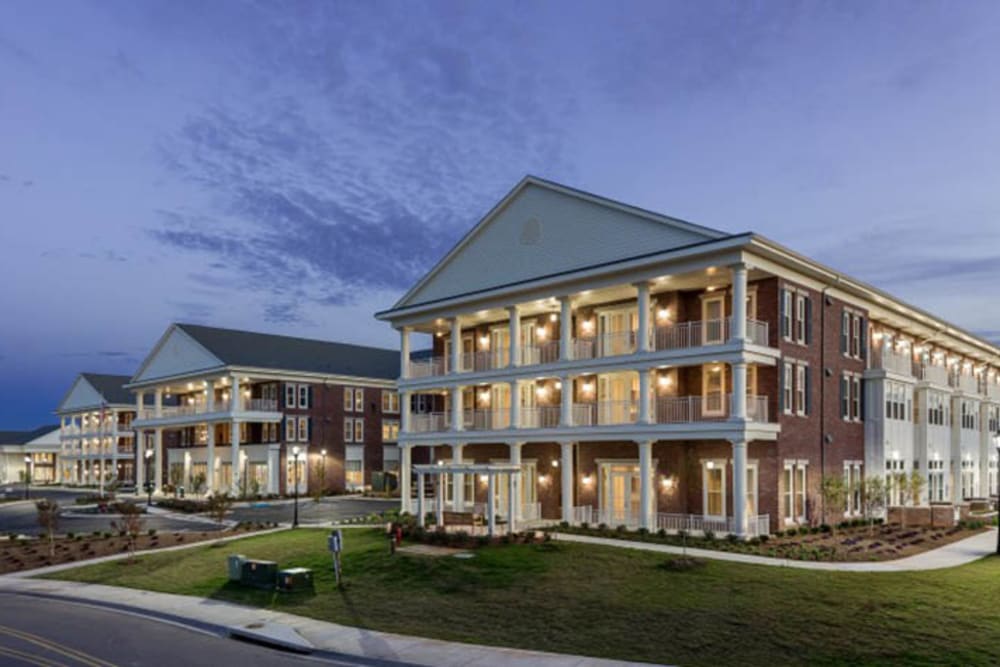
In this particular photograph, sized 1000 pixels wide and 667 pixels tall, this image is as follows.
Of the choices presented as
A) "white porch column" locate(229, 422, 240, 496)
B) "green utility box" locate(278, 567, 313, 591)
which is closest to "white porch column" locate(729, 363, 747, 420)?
"green utility box" locate(278, 567, 313, 591)

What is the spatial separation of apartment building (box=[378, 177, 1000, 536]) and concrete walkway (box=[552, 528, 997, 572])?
2.93 metres

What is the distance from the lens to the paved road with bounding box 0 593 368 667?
16.5 metres

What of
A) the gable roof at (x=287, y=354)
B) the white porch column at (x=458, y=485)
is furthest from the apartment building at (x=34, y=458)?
the white porch column at (x=458, y=485)

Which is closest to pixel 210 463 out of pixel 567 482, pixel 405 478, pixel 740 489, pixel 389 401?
pixel 389 401

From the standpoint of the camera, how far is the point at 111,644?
18.0 metres

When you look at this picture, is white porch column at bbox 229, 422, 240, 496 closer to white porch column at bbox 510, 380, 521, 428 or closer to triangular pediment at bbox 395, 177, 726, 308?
triangular pediment at bbox 395, 177, 726, 308

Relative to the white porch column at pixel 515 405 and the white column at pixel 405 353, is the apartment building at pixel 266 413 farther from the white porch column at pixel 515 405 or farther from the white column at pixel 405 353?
the white porch column at pixel 515 405

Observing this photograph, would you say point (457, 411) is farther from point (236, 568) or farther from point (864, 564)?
point (864, 564)

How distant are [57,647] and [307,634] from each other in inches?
196

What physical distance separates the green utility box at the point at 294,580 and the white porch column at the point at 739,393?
15.0 metres

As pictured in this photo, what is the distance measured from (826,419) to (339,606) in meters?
22.2

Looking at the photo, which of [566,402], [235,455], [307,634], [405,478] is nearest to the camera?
[307,634]

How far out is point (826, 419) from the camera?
3516 centimetres

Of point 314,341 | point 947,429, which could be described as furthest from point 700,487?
point 314,341
